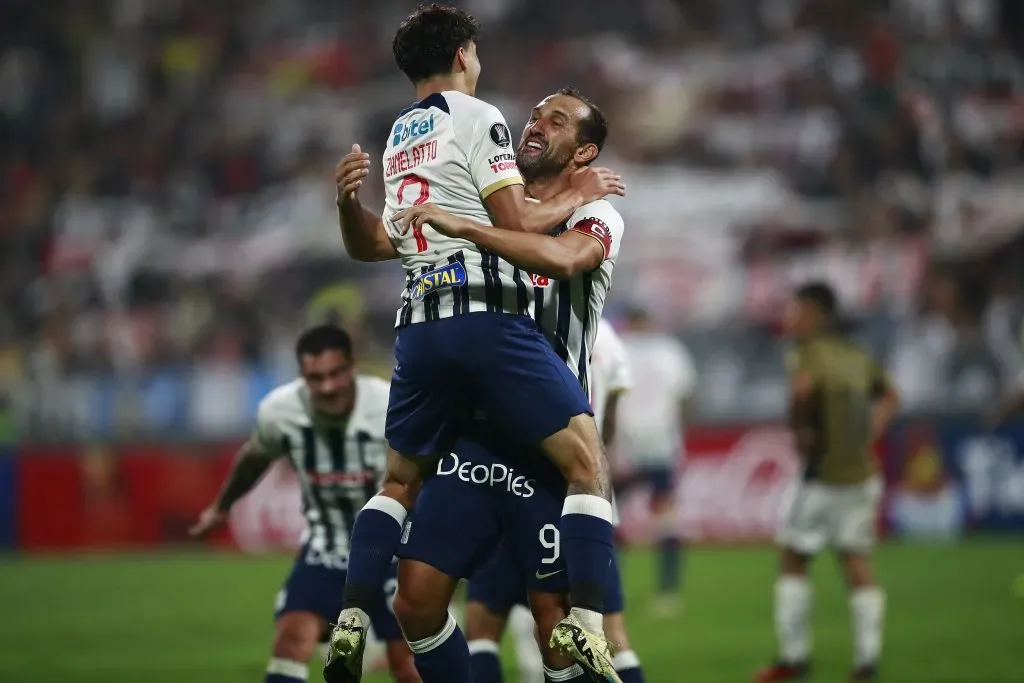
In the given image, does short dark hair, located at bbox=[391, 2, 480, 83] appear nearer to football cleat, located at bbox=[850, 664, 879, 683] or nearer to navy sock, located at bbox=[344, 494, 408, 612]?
navy sock, located at bbox=[344, 494, 408, 612]

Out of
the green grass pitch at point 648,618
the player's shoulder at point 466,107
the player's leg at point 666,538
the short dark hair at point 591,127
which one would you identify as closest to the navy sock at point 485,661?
the short dark hair at point 591,127

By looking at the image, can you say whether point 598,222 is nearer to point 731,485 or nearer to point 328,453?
point 328,453

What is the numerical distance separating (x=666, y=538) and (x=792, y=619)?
10.9 ft

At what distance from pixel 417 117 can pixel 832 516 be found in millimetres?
4977

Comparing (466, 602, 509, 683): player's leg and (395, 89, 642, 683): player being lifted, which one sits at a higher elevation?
(395, 89, 642, 683): player being lifted

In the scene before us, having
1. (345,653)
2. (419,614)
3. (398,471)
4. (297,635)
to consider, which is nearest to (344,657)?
(345,653)

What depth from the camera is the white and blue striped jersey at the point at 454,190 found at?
4469 mm

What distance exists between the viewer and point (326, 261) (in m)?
17.9

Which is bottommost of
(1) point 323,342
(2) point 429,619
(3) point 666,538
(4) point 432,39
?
(2) point 429,619

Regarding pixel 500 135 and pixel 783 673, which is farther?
pixel 783 673

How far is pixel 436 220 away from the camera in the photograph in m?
4.40

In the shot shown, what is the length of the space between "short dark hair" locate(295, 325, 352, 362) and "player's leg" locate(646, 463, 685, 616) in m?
5.54

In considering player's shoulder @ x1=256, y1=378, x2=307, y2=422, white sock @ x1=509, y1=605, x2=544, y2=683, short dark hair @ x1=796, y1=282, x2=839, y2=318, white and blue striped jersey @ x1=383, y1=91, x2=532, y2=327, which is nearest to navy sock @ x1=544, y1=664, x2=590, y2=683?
white and blue striped jersey @ x1=383, y1=91, x2=532, y2=327

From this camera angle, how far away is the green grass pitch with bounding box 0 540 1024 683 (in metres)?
8.30
